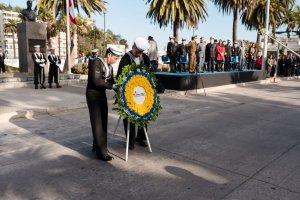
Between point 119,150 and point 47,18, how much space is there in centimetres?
2347

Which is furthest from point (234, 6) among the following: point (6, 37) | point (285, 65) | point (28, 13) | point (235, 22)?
point (6, 37)

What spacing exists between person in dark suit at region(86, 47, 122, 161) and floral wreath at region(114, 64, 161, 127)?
0.71ft

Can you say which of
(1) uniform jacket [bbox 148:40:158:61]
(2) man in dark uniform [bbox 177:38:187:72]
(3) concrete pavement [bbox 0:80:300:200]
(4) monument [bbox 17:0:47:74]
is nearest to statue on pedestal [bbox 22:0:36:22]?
(4) monument [bbox 17:0:47:74]

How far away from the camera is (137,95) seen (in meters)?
4.94

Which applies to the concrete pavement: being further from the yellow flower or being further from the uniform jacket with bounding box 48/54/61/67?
the uniform jacket with bounding box 48/54/61/67

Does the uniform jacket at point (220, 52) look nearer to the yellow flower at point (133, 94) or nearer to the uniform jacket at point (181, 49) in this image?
the uniform jacket at point (181, 49)

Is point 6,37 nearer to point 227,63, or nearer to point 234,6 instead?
point 234,6

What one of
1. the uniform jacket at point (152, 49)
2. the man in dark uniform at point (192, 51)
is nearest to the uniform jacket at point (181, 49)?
the man in dark uniform at point (192, 51)

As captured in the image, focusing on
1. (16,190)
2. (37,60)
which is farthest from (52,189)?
(37,60)

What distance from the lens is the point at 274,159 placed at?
16.8 feet

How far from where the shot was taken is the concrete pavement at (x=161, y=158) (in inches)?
152

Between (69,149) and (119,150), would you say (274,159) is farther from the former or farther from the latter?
(69,149)

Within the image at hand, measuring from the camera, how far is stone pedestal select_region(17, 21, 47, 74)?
1578 centimetres

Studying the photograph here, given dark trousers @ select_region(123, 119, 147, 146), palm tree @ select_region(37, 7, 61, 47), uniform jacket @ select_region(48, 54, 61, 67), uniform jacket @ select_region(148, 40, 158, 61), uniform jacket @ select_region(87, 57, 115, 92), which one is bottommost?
dark trousers @ select_region(123, 119, 147, 146)
